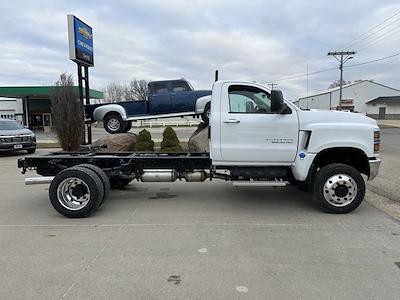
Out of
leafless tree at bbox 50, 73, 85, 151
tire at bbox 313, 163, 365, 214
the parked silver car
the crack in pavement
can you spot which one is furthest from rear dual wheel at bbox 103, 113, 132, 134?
tire at bbox 313, 163, 365, 214

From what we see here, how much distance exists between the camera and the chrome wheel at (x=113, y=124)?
1465 cm

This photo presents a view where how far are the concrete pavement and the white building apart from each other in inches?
2629

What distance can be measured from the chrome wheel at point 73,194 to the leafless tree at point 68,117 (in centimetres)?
1040

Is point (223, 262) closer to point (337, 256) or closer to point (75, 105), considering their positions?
point (337, 256)

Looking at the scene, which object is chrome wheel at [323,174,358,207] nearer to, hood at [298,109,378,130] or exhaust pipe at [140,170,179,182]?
hood at [298,109,378,130]

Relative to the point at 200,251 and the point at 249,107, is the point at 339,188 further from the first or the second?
the point at 200,251

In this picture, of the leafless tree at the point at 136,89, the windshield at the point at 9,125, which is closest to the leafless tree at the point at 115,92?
the leafless tree at the point at 136,89

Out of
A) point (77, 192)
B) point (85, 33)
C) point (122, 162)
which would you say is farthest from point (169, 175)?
point (85, 33)

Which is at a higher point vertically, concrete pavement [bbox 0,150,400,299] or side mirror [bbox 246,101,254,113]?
side mirror [bbox 246,101,254,113]

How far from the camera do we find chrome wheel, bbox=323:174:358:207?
6066 millimetres

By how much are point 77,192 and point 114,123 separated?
28.9 feet

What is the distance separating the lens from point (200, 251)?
455 centimetres

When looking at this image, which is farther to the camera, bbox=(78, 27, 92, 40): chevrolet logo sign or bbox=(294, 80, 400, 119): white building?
bbox=(294, 80, 400, 119): white building

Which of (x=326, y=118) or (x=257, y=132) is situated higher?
(x=326, y=118)
